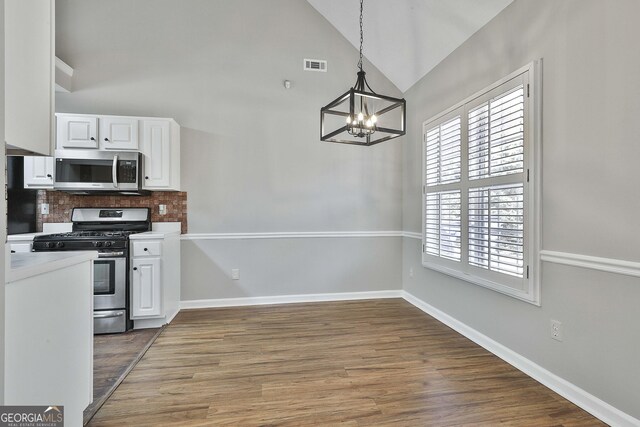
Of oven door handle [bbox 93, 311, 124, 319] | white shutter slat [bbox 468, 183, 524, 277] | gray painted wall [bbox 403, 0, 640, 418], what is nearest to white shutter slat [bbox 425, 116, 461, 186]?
white shutter slat [bbox 468, 183, 524, 277]

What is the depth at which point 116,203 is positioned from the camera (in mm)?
3811

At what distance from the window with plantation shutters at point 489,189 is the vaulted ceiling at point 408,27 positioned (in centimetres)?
70

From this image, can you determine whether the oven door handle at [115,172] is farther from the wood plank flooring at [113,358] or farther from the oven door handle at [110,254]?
the wood plank flooring at [113,358]

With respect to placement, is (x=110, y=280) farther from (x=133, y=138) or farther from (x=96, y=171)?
(x=133, y=138)

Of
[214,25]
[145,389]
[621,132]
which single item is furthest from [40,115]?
[214,25]

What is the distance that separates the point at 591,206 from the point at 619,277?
44cm

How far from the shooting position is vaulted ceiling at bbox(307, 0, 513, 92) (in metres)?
2.92

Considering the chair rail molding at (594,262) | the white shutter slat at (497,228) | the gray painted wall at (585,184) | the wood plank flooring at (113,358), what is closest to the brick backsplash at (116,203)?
the wood plank flooring at (113,358)

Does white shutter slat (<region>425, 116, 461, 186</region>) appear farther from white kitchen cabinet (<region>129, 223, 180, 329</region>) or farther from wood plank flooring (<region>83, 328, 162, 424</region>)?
wood plank flooring (<region>83, 328, 162, 424</region>)

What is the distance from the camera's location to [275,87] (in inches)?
163

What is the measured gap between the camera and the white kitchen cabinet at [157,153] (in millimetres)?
3533

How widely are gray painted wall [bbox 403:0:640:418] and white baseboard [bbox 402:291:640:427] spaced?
0.14 feet

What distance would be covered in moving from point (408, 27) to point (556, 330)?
3259 millimetres

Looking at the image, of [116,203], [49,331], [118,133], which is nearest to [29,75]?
[49,331]
